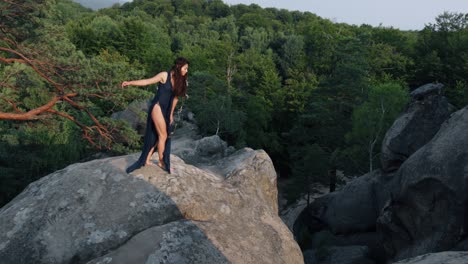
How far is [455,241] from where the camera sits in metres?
10.3

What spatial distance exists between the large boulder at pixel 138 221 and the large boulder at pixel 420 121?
9847 millimetres

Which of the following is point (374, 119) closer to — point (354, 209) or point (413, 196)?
point (354, 209)

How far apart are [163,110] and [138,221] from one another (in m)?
1.71

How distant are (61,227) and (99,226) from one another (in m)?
0.51

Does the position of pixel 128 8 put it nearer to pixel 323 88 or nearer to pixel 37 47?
pixel 323 88

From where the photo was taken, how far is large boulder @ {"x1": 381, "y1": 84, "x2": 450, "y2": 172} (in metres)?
15.0

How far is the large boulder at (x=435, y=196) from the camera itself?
10.3m

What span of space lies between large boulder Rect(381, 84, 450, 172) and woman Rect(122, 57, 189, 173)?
36.4 ft

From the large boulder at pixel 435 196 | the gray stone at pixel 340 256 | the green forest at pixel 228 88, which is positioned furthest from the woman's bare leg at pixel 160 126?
the gray stone at pixel 340 256

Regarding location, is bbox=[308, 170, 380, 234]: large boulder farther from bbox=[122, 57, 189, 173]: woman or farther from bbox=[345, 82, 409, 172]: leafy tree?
bbox=[122, 57, 189, 173]: woman

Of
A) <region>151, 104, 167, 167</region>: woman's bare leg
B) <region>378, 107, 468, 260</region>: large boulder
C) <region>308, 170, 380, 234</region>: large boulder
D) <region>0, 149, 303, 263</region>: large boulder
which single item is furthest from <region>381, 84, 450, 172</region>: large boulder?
<region>151, 104, 167, 167</region>: woman's bare leg

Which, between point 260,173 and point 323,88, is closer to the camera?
point 260,173

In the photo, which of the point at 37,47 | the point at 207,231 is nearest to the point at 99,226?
the point at 207,231

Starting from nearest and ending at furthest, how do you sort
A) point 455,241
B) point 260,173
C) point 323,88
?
point 260,173
point 455,241
point 323,88
